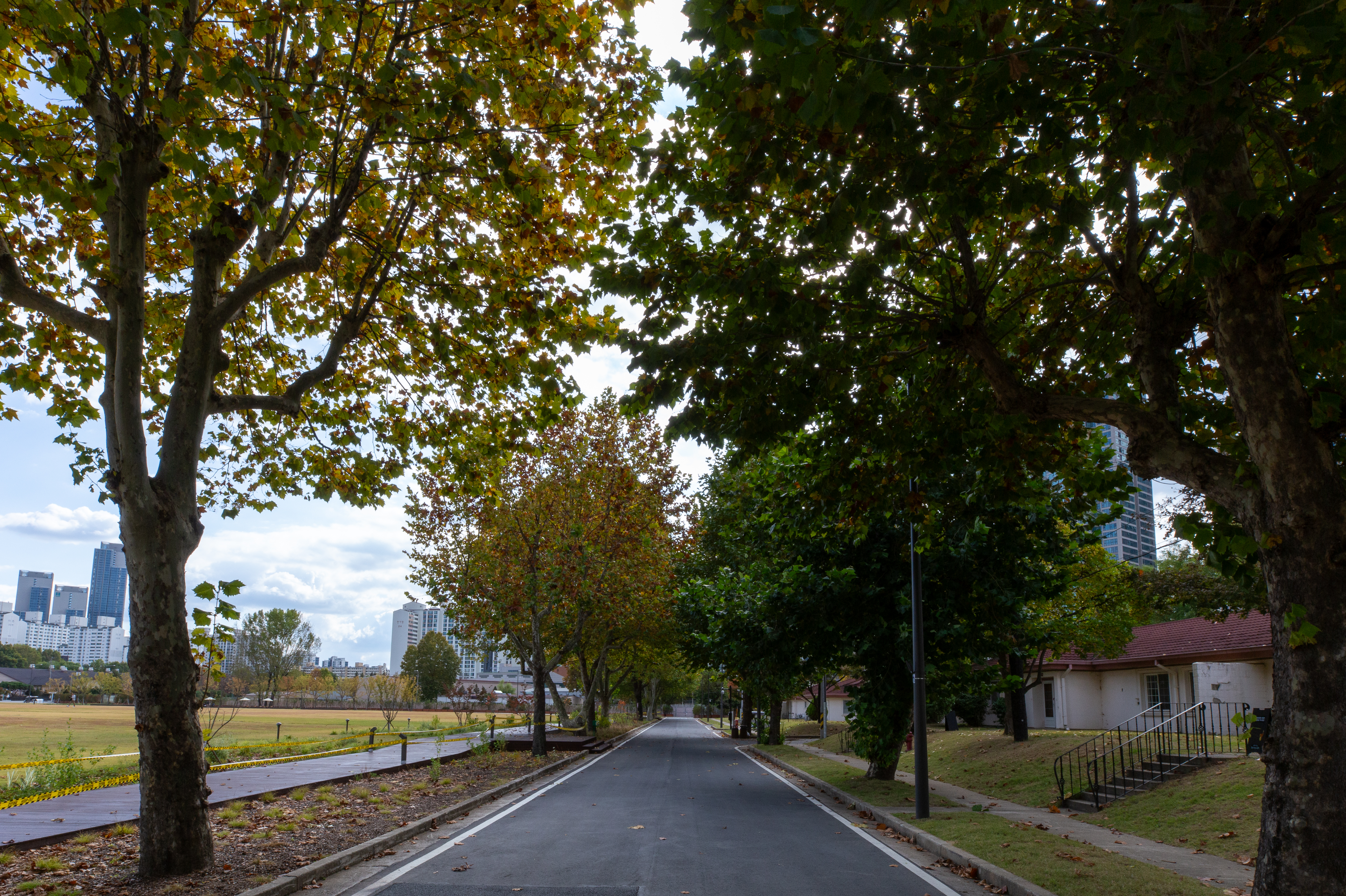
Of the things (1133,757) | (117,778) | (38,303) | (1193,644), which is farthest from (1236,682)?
(38,303)

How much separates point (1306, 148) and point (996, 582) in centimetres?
1057

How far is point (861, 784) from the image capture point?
58.4 feet

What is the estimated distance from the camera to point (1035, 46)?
4879 millimetres

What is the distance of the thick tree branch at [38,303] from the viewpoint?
7.53 metres

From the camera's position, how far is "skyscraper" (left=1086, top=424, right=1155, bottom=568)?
40.7 feet

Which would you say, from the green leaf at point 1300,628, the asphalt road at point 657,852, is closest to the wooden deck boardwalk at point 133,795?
the asphalt road at point 657,852

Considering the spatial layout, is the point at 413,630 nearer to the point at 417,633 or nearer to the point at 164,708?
the point at 417,633

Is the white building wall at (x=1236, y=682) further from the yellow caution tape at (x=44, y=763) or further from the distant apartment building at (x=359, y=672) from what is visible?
the distant apartment building at (x=359, y=672)

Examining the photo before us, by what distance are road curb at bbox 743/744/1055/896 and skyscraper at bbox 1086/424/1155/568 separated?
13.0 feet

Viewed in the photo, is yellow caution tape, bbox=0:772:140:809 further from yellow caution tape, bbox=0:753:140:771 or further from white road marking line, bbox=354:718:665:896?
white road marking line, bbox=354:718:665:896

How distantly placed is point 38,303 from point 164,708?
151 inches

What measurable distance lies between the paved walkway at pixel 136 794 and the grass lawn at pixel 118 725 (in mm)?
1162

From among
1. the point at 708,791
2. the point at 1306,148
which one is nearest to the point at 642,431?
the point at 708,791

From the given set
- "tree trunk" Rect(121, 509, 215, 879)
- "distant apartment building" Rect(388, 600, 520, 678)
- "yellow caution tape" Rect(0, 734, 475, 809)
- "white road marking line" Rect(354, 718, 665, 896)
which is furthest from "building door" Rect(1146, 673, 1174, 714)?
"distant apartment building" Rect(388, 600, 520, 678)
